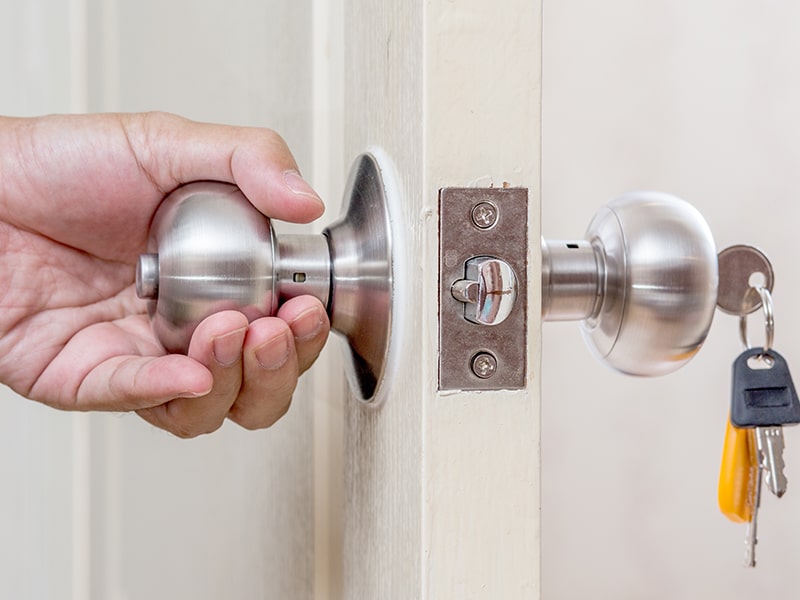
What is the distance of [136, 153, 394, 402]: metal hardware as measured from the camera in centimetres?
24

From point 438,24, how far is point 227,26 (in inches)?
9.5

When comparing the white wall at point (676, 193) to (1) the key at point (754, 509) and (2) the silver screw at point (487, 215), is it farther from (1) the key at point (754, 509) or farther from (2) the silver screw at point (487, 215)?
(2) the silver screw at point (487, 215)

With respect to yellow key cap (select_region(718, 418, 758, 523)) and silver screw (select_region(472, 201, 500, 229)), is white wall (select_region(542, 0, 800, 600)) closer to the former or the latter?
yellow key cap (select_region(718, 418, 758, 523))

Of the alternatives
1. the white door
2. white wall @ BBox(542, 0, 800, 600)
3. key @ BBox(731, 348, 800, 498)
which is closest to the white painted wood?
the white door

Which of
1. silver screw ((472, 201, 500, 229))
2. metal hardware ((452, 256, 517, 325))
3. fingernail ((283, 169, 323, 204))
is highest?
fingernail ((283, 169, 323, 204))

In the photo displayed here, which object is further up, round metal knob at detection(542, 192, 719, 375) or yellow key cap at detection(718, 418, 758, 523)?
round metal knob at detection(542, 192, 719, 375)

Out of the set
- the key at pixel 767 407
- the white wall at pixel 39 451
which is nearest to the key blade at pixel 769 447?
the key at pixel 767 407

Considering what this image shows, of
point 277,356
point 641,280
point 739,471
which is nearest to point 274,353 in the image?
point 277,356

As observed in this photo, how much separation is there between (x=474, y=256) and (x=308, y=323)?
8cm

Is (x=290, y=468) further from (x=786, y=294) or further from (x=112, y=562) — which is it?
(x=786, y=294)

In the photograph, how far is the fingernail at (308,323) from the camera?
26 cm

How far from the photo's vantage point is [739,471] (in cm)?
36

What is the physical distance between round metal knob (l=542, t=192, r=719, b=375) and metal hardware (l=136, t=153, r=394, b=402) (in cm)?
6

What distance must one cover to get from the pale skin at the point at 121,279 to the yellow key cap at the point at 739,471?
20cm
